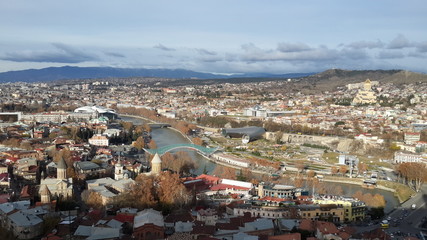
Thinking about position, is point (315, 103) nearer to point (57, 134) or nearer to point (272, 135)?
point (272, 135)

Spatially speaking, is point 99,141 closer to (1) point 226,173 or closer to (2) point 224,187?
(1) point 226,173

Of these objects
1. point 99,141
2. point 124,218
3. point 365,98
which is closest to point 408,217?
point 124,218

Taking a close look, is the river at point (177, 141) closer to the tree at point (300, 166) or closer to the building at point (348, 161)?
the tree at point (300, 166)

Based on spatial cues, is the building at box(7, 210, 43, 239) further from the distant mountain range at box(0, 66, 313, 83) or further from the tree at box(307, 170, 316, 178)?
the distant mountain range at box(0, 66, 313, 83)

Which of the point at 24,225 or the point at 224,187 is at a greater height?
the point at 24,225

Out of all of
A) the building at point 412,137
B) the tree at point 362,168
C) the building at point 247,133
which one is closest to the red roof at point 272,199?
the tree at point 362,168

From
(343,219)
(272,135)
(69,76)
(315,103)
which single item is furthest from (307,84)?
(69,76)

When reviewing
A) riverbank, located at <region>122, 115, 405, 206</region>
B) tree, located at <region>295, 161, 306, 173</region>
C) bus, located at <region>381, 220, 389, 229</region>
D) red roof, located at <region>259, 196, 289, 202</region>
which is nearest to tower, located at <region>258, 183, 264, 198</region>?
red roof, located at <region>259, 196, 289, 202</region>

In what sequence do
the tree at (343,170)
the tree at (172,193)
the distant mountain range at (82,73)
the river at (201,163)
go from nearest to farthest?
1. the tree at (172,193)
2. the river at (201,163)
3. the tree at (343,170)
4. the distant mountain range at (82,73)

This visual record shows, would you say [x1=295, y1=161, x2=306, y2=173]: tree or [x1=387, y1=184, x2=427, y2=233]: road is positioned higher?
[x1=387, y1=184, x2=427, y2=233]: road

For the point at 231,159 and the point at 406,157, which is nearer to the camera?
the point at 406,157

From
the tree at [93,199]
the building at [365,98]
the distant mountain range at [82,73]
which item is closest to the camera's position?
the tree at [93,199]
